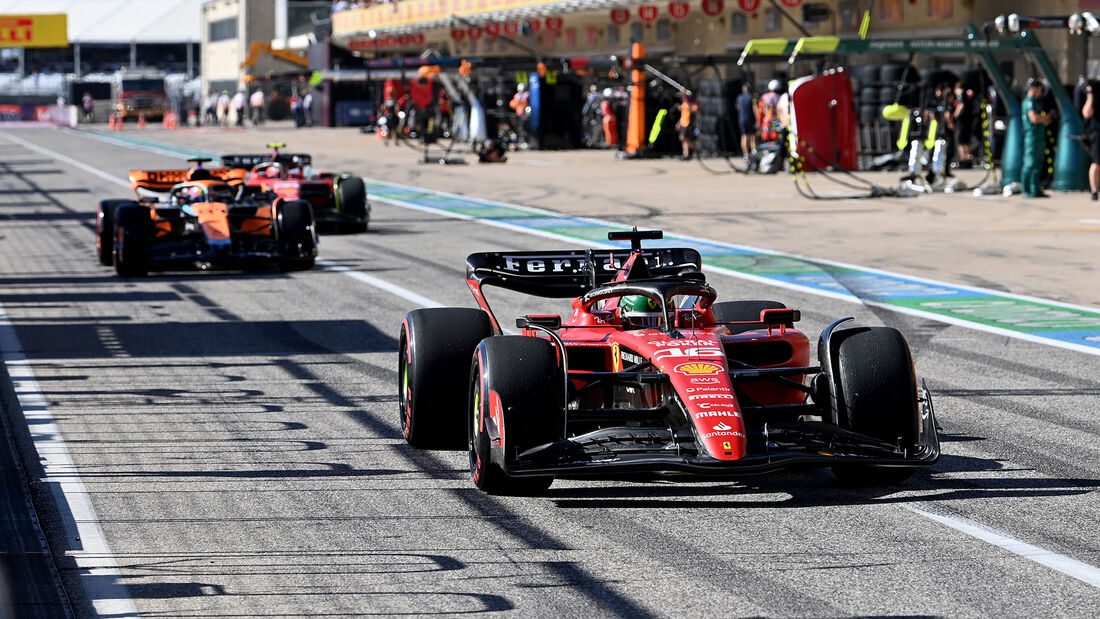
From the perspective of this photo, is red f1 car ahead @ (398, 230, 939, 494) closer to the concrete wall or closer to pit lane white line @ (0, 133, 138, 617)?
pit lane white line @ (0, 133, 138, 617)

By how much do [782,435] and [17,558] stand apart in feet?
9.78

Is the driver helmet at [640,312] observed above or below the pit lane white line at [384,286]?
above

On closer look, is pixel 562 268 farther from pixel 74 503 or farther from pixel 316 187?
pixel 316 187

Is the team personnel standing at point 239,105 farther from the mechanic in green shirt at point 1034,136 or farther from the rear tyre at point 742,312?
the rear tyre at point 742,312

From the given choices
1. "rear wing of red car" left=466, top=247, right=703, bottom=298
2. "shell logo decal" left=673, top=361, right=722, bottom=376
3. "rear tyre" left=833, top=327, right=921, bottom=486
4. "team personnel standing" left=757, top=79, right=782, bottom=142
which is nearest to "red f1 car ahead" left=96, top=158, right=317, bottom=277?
"rear wing of red car" left=466, top=247, right=703, bottom=298

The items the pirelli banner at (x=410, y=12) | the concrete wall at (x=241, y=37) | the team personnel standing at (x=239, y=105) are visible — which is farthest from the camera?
the concrete wall at (x=241, y=37)

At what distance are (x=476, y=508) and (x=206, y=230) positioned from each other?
31.5 feet

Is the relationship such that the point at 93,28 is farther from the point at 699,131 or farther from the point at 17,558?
the point at 17,558

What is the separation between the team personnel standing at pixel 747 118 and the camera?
35.0 meters

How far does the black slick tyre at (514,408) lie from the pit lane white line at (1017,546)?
1.49 metres

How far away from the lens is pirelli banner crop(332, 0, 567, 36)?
4981cm

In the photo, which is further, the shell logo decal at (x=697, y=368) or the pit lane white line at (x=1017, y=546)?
the shell logo decal at (x=697, y=368)

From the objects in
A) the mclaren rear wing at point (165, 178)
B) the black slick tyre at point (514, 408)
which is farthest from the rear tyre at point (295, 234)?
the black slick tyre at point (514, 408)

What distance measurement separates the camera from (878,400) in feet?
22.8
